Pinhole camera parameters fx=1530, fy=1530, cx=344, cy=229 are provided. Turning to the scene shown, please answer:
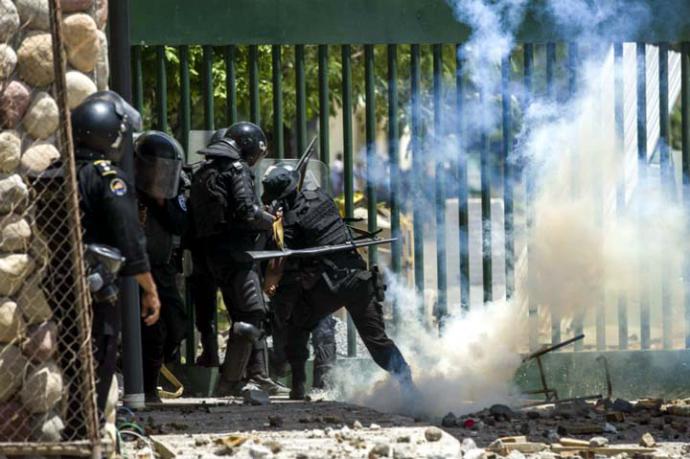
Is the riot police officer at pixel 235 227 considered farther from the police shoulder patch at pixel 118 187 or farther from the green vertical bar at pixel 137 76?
the police shoulder patch at pixel 118 187

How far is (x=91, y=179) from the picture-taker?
23.8ft

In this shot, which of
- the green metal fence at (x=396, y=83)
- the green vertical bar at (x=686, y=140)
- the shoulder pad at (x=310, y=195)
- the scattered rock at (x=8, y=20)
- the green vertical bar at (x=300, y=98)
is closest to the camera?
the scattered rock at (x=8, y=20)

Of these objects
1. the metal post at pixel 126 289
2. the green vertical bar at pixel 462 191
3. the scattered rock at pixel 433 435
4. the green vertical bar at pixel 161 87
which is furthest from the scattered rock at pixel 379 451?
the green vertical bar at pixel 161 87

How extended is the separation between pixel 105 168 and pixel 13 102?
575mm

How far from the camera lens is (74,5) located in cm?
765

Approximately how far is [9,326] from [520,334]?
5221mm

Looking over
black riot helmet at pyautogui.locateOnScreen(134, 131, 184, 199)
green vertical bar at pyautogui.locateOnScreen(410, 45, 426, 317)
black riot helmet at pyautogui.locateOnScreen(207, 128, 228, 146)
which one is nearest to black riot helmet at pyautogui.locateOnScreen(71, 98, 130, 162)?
black riot helmet at pyautogui.locateOnScreen(134, 131, 184, 199)

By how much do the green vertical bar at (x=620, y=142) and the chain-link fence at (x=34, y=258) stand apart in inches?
211

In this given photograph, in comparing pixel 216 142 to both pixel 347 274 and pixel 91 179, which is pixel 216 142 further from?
pixel 91 179

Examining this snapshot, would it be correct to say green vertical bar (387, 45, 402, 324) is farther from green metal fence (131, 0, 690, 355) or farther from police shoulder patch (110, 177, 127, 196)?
police shoulder patch (110, 177, 127, 196)

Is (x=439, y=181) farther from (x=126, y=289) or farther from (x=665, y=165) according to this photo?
(x=126, y=289)

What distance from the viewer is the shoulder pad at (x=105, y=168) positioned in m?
7.21

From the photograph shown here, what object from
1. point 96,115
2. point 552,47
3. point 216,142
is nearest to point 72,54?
point 96,115

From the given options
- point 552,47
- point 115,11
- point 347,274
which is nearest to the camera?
point 115,11
